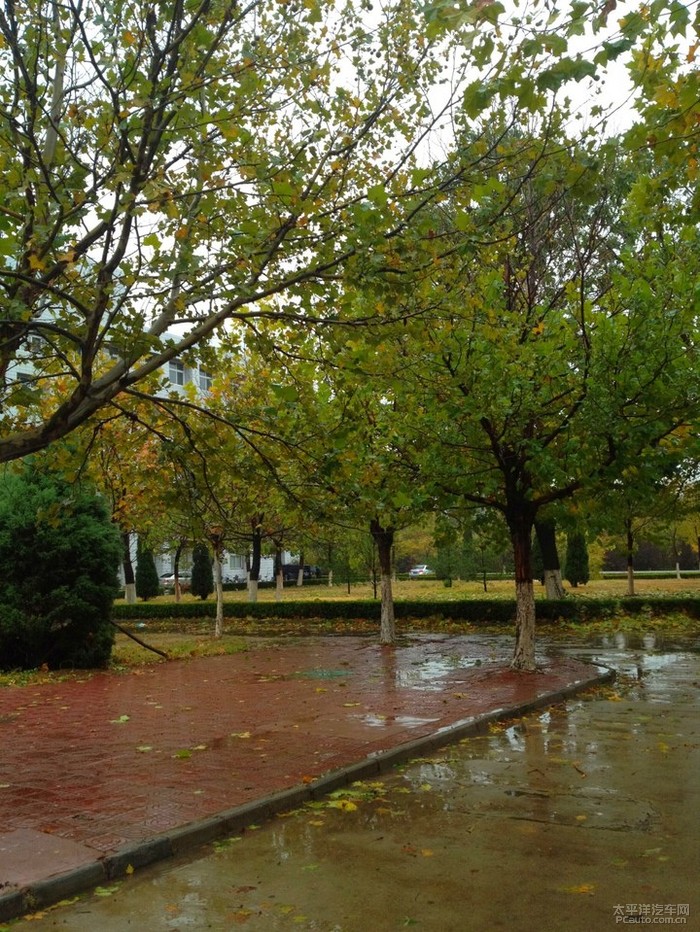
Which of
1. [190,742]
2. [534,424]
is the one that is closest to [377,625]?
[534,424]

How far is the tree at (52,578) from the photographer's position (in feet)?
45.3

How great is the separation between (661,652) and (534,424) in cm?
595

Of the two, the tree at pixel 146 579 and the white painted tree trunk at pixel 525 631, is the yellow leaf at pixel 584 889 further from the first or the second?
the tree at pixel 146 579

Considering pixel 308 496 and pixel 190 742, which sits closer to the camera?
pixel 308 496

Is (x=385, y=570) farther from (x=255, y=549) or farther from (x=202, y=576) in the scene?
(x=202, y=576)

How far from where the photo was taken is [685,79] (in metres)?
6.24

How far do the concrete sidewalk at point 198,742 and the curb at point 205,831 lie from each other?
0.4 inches

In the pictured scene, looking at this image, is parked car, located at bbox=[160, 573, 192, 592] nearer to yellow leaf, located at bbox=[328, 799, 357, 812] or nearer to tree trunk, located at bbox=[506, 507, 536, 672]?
tree trunk, located at bbox=[506, 507, 536, 672]

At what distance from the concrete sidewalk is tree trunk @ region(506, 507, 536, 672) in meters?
0.43

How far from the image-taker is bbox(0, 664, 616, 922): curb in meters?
4.36

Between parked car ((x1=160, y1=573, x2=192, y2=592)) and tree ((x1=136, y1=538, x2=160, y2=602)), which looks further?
parked car ((x1=160, y1=573, x2=192, y2=592))

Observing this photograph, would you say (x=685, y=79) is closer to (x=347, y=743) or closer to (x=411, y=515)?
(x=347, y=743)

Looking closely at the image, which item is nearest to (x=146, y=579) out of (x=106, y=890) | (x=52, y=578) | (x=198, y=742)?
(x=52, y=578)

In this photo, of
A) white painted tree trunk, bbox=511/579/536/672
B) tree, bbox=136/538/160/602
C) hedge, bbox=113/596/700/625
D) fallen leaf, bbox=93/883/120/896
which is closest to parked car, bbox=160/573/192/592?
tree, bbox=136/538/160/602
